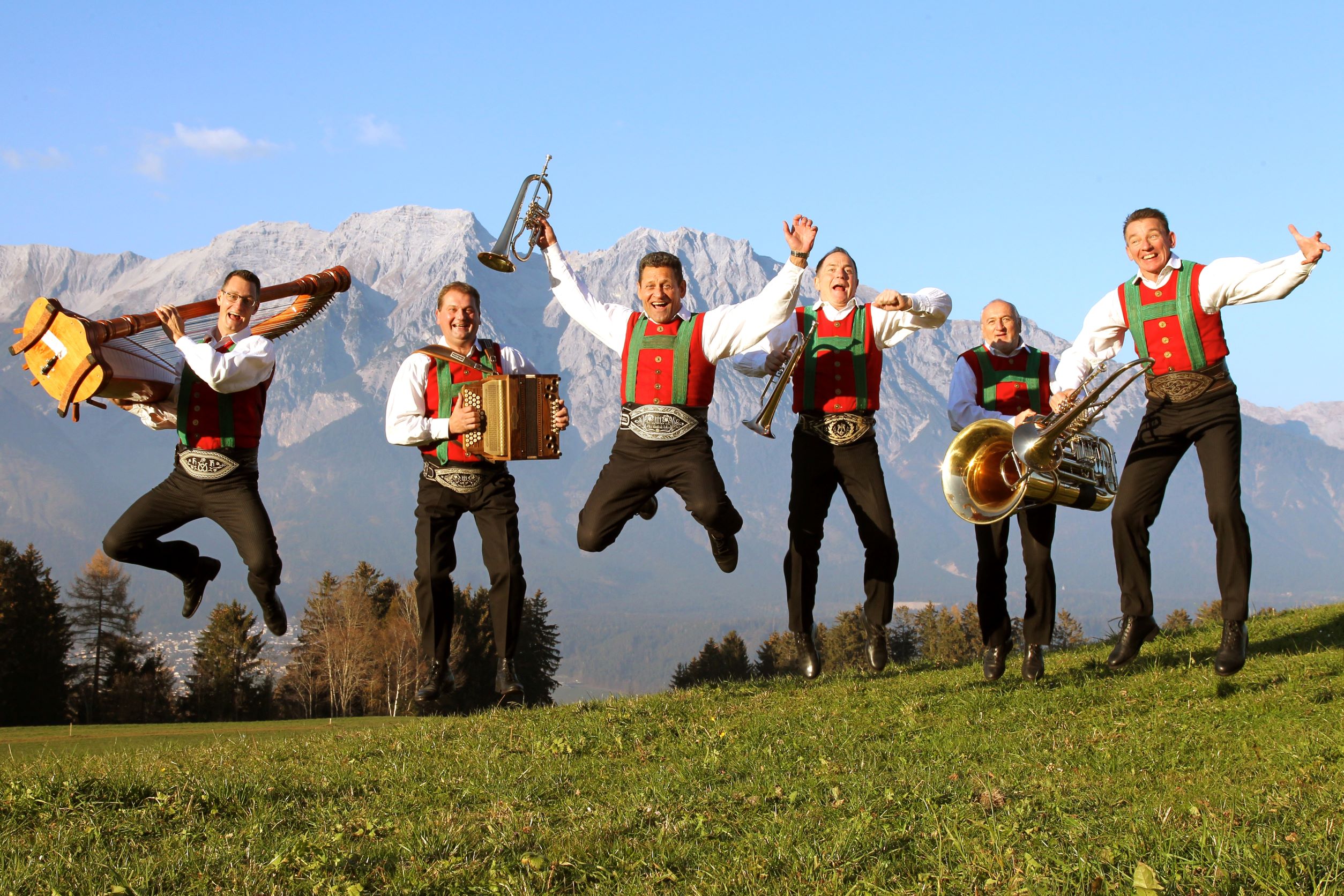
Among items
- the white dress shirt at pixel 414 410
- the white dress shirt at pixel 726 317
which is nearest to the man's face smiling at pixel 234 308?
the white dress shirt at pixel 414 410

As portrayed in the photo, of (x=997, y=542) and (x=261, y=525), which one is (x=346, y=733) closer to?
(x=261, y=525)

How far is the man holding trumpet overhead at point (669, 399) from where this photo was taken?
363 inches

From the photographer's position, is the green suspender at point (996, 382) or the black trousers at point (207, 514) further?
the green suspender at point (996, 382)

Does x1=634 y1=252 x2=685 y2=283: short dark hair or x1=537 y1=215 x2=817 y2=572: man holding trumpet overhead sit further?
x1=634 y1=252 x2=685 y2=283: short dark hair

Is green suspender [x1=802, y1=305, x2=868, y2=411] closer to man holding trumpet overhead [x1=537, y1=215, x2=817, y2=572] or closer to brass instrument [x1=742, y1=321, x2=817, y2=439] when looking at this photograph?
brass instrument [x1=742, y1=321, x2=817, y2=439]

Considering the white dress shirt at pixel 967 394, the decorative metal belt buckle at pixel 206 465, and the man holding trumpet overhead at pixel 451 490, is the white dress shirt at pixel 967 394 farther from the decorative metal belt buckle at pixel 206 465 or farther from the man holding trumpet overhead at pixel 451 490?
the decorative metal belt buckle at pixel 206 465

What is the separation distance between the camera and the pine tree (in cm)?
4878

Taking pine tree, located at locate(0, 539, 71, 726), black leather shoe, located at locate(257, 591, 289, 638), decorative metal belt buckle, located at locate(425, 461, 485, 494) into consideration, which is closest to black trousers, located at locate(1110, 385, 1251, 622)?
decorative metal belt buckle, located at locate(425, 461, 485, 494)

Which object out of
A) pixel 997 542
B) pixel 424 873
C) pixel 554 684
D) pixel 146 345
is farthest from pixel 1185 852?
pixel 554 684

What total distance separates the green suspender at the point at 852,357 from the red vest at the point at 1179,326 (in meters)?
2.11

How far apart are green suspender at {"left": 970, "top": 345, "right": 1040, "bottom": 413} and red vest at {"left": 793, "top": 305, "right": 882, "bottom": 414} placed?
1213 mm

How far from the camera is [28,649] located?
1962 inches

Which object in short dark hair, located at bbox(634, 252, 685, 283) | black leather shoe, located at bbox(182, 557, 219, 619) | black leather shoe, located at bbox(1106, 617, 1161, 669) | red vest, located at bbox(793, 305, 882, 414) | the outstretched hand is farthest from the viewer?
black leather shoe, located at bbox(182, 557, 219, 619)

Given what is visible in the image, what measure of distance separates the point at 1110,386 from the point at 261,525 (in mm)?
6979
